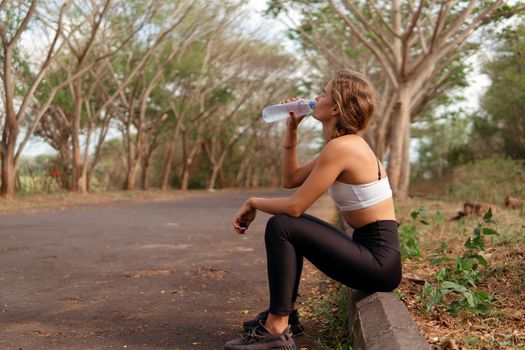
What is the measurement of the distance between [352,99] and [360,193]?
543 mm

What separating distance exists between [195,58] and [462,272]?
948 inches

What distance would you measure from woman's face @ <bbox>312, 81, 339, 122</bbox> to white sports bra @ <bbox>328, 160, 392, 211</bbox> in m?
0.40

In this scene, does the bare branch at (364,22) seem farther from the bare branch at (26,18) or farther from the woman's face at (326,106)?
the woman's face at (326,106)

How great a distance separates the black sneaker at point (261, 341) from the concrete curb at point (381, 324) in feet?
1.23

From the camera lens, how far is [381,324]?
2916 millimetres

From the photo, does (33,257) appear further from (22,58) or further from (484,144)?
(484,144)

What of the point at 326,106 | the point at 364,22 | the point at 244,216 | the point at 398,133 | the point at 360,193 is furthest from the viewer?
the point at 398,133

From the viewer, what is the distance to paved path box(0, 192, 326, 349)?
3777mm

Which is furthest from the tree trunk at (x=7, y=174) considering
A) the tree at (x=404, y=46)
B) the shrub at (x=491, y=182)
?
the shrub at (x=491, y=182)

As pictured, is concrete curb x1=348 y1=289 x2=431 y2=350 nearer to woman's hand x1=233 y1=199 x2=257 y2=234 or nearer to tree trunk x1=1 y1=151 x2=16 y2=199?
woman's hand x1=233 y1=199 x2=257 y2=234

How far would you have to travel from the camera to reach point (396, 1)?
1502cm

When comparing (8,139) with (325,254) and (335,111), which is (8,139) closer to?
(335,111)

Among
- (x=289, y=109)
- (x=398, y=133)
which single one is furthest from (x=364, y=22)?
(x=289, y=109)

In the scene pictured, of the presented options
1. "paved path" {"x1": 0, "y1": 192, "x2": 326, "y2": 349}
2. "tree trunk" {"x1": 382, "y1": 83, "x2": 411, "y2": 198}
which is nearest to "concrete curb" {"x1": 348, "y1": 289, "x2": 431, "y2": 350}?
"paved path" {"x1": 0, "y1": 192, "x2": 326, "y2": 349}
